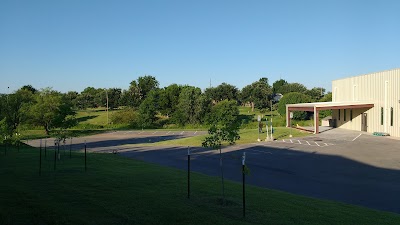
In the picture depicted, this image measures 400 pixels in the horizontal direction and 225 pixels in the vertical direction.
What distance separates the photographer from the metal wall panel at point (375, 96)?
3344cm

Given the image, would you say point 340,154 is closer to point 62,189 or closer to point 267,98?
point 62,189

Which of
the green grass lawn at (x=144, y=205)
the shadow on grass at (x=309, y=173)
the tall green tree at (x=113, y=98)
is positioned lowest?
the shadow on grass at (x=309, y=173)

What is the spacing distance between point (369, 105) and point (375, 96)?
1.12 m

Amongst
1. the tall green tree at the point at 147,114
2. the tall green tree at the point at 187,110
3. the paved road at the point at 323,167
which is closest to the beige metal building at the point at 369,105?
the paved road at the point at 323,167

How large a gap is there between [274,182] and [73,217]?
10582 millimetres

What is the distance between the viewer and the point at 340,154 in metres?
23.7

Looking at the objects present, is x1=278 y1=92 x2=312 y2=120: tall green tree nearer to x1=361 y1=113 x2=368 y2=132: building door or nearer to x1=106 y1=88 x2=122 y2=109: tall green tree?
x1=361 y1=113 x2=368 y2=132: building door

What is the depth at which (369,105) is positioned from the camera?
37.5 meters

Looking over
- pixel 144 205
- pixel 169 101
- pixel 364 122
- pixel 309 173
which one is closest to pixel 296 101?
pixel 364 122

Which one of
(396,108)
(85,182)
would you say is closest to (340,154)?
(396,108)

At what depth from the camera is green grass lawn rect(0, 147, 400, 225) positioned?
6.65 metres

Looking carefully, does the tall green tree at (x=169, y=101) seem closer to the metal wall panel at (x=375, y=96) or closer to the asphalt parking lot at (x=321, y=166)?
the metal wall panel at (x=375, y=96)

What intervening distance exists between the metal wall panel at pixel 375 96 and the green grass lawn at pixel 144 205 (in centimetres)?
2792

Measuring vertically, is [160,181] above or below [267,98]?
below
